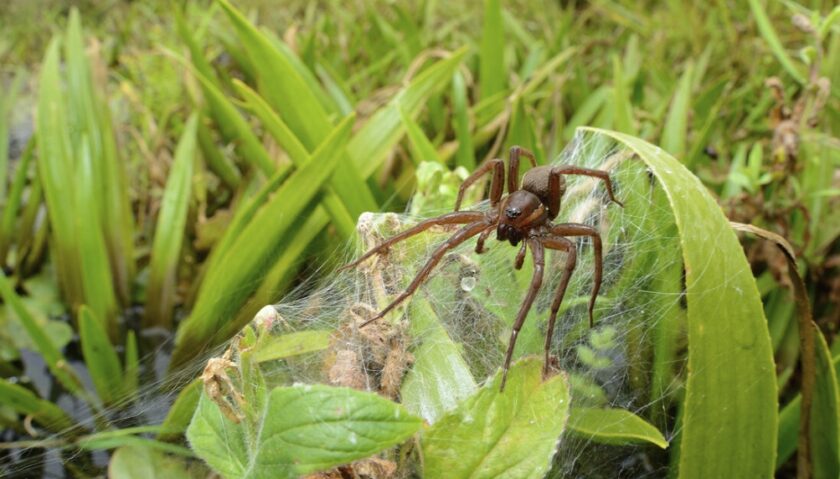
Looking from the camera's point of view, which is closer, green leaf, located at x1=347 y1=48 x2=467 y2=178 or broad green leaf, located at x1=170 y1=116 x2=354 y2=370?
broad green leaf, located at x1=170 y1=116 x2=354 y2=370

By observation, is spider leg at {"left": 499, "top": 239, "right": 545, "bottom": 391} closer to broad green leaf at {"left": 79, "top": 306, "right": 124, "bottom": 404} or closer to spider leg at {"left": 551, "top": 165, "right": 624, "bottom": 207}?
spider leg at {"left": 551, "top": 165, "right": 624, "bottom": 207}

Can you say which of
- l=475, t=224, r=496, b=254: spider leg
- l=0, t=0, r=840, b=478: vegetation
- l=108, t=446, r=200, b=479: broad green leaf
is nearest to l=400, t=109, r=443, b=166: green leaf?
l=0, t=0, r=840, b=478: vegetation

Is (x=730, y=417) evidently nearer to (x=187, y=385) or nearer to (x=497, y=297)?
(x=497, y=297)

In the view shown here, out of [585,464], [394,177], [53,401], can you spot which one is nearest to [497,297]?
[585,464]

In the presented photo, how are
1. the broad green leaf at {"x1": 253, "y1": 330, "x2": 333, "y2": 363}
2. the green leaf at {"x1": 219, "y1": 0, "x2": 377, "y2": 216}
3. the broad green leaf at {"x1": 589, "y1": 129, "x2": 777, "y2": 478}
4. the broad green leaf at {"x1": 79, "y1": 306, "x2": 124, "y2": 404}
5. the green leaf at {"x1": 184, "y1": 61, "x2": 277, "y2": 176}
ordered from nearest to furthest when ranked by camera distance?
the broad green leaf at {"x1": 589, "y1": 129, "x2": 777, "y2": 478}, the broad green leaf at {"x1": 253, "y1": 330, "x2": 333, "y2": 363}, the broad green leaf at {"x1": 79, "y1": 306, "x2": 124, "y2": 404}, the green leaf at {"x1": 219, "y1": 0, "x2": 377, "y2": 216}, the green leaf at {"x1": 184, "y1": 61, "x2": 277, "y2": 176}

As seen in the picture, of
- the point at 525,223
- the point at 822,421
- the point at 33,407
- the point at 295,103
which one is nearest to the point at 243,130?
the point at 295,103

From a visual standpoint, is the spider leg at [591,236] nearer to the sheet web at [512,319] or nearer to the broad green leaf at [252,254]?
the sheet web at [512,319]

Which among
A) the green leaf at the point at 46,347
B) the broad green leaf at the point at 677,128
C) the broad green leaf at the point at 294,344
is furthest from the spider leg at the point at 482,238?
the green leaf at the point at 46,347
